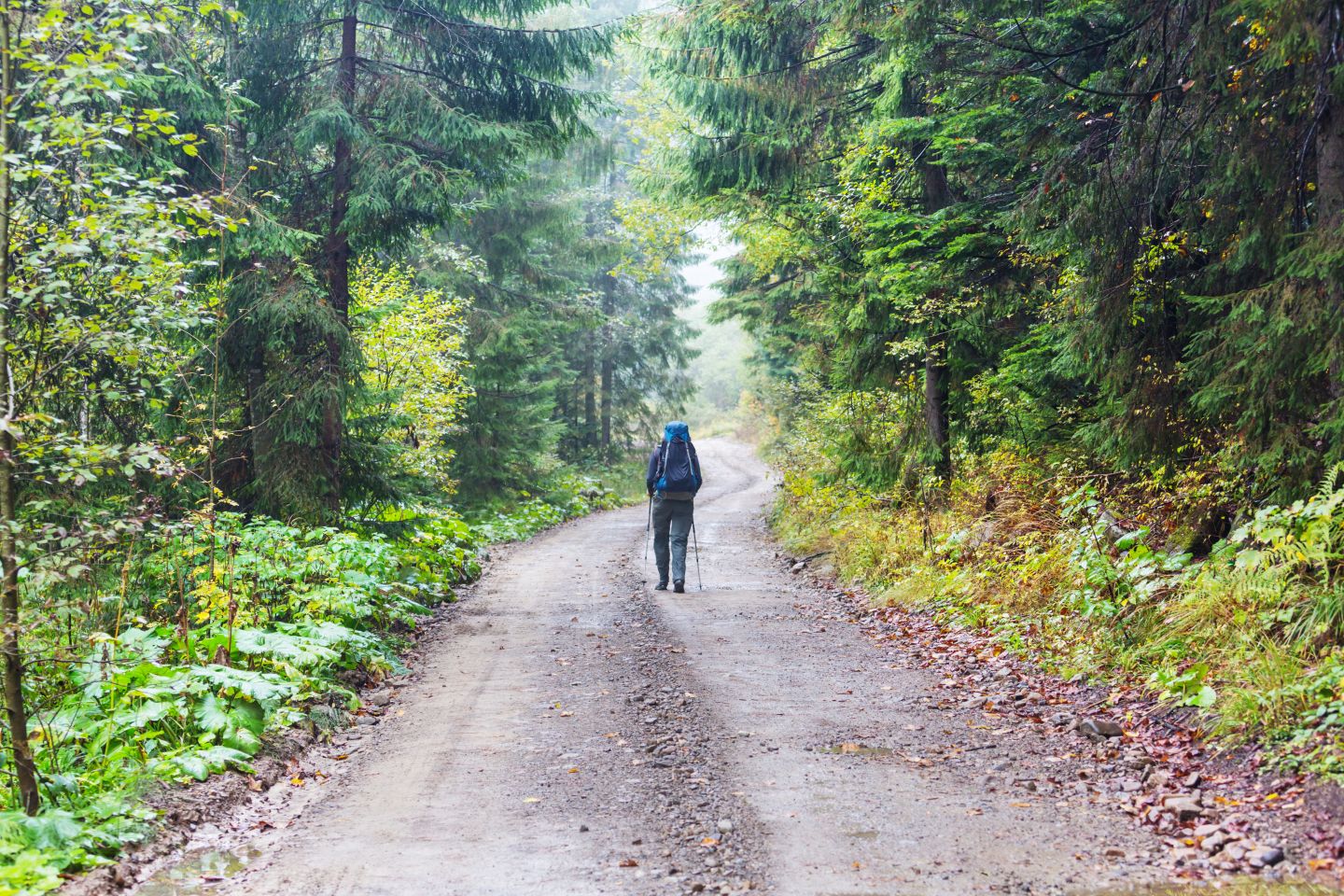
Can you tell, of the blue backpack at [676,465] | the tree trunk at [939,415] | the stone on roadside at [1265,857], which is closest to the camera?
the stone on roadside at [1265,857]

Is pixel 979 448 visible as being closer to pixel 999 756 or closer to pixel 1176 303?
pixel 1176 303

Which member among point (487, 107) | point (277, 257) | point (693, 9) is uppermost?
point (693, 9)

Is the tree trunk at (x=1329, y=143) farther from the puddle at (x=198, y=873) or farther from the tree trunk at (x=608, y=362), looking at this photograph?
the tree trunk at (x=608, y=362)

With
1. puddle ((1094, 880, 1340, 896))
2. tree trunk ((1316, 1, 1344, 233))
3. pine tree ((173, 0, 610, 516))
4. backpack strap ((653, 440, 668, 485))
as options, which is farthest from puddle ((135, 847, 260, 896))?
backpack strap ((653, 440, 668, 485))

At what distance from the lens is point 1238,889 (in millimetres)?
3666

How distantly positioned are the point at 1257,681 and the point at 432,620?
789cm

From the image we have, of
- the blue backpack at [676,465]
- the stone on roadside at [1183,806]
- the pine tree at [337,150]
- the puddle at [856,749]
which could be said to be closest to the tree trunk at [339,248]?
the pine tree at [337,150]

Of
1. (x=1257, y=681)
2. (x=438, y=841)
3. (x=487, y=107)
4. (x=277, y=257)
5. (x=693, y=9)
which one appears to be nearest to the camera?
(x=438, y=841)

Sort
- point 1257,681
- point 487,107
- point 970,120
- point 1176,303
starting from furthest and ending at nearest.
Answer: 1. point 487,107
2. point 970,120
3. point 1176,303
4. point 1257,681

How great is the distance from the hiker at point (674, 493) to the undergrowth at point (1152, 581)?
232 cm

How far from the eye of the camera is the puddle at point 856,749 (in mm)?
5578

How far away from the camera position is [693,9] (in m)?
12.9

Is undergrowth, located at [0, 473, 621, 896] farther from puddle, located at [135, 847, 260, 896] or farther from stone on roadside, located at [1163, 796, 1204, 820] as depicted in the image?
stone on roadside, located at [1163, 796, 1204, 820]

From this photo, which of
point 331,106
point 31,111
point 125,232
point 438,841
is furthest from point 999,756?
point 331,106
